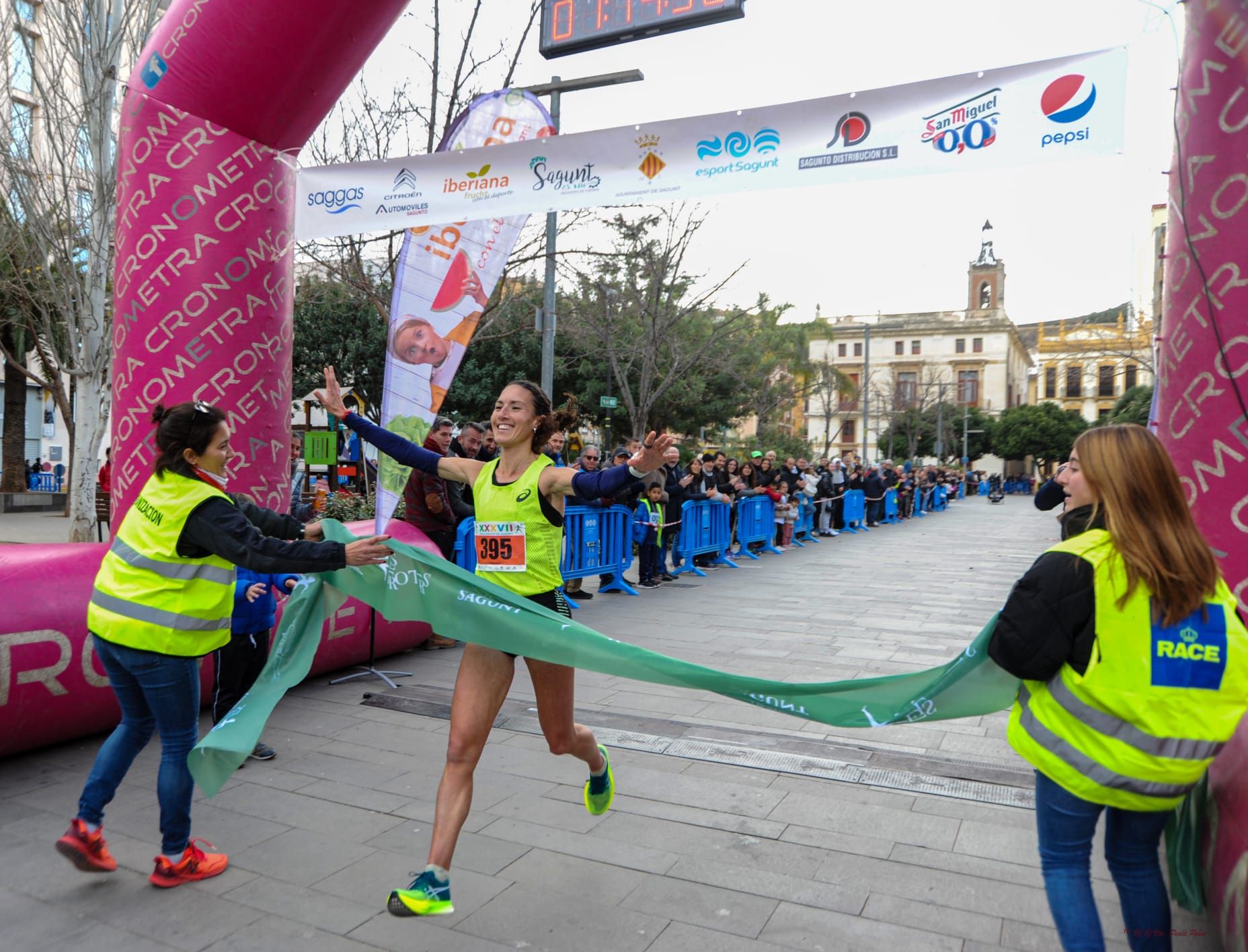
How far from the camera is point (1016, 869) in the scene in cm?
372

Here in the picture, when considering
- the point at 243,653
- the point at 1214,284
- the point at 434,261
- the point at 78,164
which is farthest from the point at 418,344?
the point at 78,164

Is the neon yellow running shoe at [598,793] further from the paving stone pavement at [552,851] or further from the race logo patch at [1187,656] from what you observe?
the race logo patch at [1187,656]

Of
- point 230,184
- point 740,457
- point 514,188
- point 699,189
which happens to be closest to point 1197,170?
point 699,189

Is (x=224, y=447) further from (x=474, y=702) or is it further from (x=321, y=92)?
(x=321, y=92)

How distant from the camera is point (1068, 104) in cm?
500

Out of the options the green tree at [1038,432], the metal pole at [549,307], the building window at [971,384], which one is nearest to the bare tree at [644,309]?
the metal pole at [549,307]

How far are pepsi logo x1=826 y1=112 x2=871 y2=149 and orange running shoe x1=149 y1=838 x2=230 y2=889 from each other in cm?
492

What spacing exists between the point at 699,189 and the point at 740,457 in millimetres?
29314

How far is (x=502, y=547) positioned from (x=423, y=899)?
1.26 metres

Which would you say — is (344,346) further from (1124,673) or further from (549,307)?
(1124,673)

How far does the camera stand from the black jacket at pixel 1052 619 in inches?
92.5

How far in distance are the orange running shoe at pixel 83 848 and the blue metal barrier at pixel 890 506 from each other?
24.7m

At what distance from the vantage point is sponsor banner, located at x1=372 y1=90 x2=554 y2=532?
262 inches

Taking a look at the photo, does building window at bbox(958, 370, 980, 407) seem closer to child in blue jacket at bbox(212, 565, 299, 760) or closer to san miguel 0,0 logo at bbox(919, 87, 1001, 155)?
san miguel 0,0 logo at bbox(919, 87, 1001, 155)
